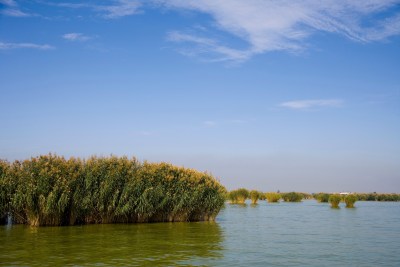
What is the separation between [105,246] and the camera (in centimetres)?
1677

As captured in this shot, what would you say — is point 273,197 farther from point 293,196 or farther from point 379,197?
point 379,197

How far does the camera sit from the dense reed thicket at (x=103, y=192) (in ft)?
77.0

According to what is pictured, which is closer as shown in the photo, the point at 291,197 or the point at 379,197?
the point at 291,197

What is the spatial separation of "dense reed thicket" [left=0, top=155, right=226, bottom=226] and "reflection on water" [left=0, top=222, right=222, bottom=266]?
1685 millimetres

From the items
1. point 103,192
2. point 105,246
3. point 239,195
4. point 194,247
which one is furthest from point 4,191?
point 239,195

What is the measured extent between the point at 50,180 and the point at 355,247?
53.8ft

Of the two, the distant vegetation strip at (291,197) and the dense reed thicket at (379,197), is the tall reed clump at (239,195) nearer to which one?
the distant vegetation strip at (291,197)

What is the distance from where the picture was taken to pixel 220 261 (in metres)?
13.8

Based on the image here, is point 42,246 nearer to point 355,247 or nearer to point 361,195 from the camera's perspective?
point 355,247

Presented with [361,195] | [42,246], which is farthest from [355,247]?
[361,195]

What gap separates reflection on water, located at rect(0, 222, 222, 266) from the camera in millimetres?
13646

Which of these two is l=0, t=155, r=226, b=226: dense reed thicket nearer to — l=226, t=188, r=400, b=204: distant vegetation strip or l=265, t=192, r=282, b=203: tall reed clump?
l=226, t=188, r=400, b=204: distant vegetation strip

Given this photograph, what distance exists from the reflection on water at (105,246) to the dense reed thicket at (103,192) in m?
1.68

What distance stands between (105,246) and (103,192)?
8985mm
